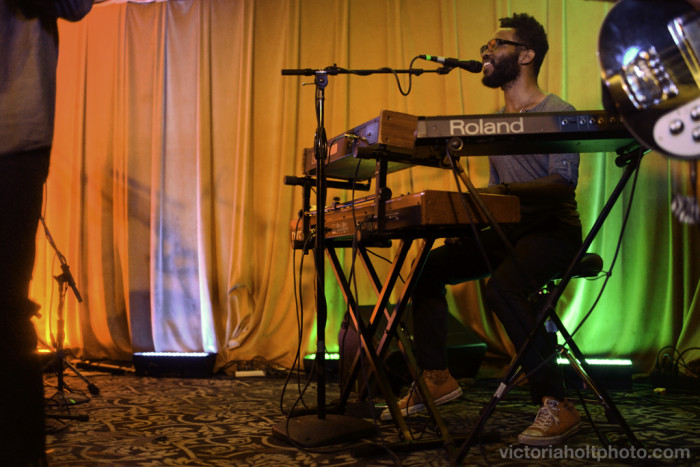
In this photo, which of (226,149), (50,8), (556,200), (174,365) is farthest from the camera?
(226,149)

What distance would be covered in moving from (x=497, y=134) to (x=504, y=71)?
0.98 metres

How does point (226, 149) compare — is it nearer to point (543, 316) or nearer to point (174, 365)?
point (174, 365)

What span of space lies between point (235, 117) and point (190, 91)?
0.42 meters

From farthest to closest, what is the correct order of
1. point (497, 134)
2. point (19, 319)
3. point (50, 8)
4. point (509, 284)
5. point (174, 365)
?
point (174, 365) < point (509, 284) < point (497, 134) < point (50, 8) < point (19, 319)

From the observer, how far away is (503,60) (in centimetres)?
240

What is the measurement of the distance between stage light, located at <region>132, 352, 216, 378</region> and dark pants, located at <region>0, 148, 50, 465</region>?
7.36ft

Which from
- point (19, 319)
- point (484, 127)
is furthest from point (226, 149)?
point (19, 319)

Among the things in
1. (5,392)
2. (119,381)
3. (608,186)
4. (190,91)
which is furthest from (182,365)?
(608,186)

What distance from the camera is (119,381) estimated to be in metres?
3.31

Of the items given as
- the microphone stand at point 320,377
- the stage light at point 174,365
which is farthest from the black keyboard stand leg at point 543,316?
the stage light at point 174,365

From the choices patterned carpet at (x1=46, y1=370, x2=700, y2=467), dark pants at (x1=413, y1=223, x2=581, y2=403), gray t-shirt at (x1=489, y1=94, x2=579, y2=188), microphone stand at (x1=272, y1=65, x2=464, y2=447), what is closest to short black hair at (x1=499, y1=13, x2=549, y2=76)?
gray t-shirt at (x1=489, y1=94, x2=579, y2=188)

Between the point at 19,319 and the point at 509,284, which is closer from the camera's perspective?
the point at 19,319

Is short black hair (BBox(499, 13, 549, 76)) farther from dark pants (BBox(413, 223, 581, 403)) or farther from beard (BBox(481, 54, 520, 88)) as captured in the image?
dark pants (BBox(413, 223, 581, 403))

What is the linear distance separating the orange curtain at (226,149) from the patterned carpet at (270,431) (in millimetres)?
841
